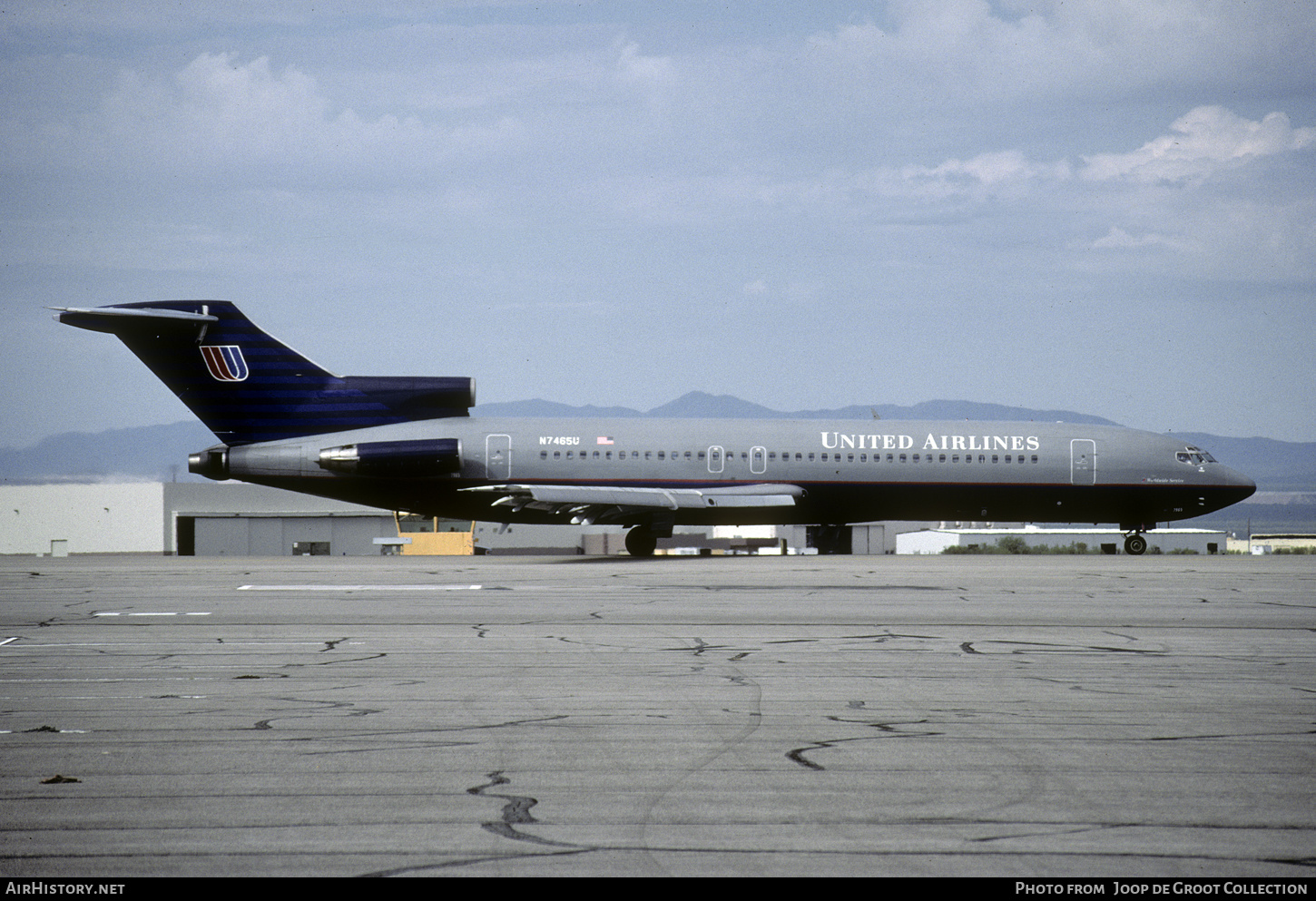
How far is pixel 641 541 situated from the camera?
→ 36.2 metres

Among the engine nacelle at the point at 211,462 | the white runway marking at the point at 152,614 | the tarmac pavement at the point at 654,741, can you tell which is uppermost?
the engine nacelle at the point at 211,462

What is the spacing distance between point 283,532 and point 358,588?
130 ft

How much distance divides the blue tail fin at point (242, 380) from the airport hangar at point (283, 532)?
56.6 ft

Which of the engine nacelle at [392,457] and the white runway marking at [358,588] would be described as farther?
the engine nacelle at [392,457]

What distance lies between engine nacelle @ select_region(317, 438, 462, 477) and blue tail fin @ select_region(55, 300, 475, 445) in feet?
4.52

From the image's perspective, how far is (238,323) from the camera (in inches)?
1329

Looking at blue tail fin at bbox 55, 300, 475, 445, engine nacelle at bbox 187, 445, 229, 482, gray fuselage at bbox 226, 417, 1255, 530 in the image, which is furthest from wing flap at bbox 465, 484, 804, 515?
engine nacelle at bbox 187, 445, 229, 482

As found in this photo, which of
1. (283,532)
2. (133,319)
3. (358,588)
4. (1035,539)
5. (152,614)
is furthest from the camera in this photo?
(1035,539)

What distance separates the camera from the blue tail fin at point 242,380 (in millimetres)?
33188

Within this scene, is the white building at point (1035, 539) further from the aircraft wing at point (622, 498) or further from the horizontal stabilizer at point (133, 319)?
the horizontal stabilizer at point (133, 319)

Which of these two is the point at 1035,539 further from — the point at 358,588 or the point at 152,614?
the point at 152,614

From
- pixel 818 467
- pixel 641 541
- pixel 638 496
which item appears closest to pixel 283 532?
pixel 641 541

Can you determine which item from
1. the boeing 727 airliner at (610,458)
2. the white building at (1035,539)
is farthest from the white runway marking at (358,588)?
the white building at (1035,539)
